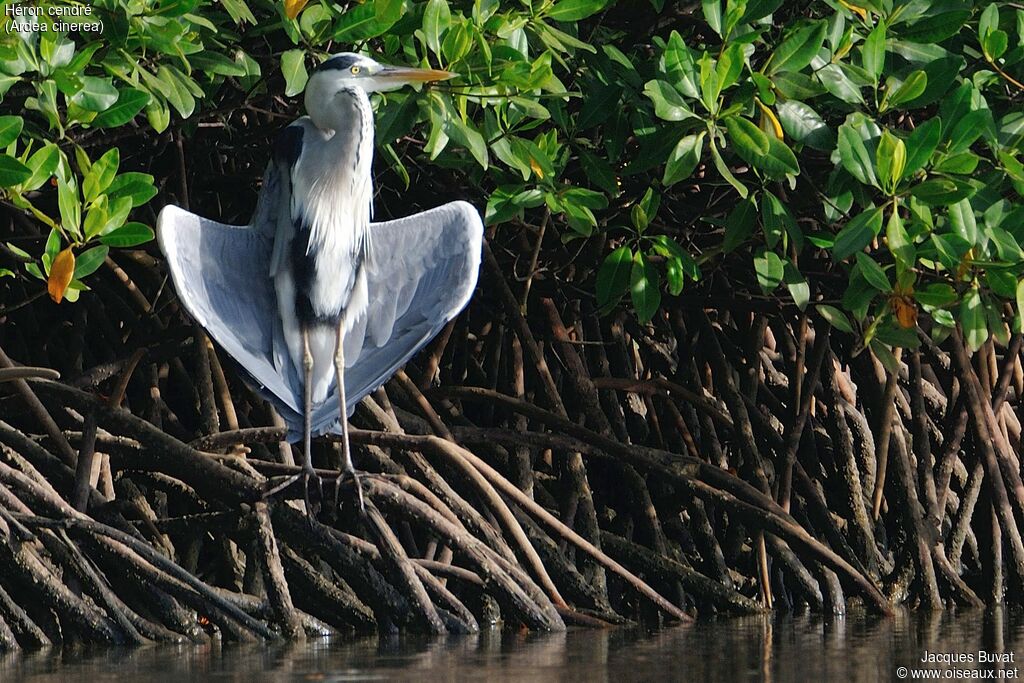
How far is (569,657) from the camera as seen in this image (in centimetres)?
441

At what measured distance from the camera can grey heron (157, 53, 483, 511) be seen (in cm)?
535

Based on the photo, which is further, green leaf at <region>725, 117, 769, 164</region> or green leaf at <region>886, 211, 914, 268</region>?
green leaf at <region>886, 211, 914, 268</region>

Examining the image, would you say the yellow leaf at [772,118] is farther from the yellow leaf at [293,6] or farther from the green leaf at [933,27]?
the yellow leaf at [293,6]

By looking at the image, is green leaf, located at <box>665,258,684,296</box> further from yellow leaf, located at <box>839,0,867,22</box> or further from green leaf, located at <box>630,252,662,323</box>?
yellow leaf, located at <box>839,0,867,22</box>

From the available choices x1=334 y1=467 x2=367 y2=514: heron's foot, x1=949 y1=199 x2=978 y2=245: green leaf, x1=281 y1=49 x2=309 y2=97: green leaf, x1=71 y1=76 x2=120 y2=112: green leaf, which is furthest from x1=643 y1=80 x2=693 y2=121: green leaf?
x1=71 y1=76 x2=120 y2=112: green leaf

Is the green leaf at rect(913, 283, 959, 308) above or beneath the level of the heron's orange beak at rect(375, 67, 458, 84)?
beneath

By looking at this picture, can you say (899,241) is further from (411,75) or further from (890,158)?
(411,75)

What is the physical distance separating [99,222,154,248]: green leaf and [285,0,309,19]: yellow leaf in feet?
2.30

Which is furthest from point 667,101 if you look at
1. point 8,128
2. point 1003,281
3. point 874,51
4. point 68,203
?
point 8,128

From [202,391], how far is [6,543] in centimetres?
140

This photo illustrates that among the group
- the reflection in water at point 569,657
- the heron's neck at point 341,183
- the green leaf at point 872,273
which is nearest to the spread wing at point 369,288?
the heron's neck at point 341,183

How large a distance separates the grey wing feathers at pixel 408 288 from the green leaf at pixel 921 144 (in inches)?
59.7

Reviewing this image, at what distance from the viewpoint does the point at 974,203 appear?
16.8ft

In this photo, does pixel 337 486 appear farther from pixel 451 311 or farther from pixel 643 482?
pixel 643 482
